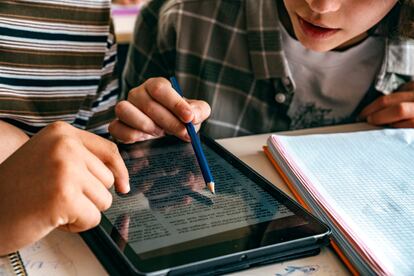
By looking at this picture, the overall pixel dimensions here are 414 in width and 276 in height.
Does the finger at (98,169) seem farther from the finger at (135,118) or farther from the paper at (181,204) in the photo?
the finger at (135,118)

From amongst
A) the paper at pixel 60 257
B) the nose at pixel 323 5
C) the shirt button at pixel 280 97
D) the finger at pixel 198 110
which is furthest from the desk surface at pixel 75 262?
the shirt button at pixel 280 97

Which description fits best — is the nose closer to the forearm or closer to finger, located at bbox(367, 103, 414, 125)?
finger, located at bbox(367, 103, 414, 125)

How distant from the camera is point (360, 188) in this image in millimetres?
670

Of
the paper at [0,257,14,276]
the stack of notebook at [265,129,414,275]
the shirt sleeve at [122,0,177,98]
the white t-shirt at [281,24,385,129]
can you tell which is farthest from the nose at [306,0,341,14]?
the paper at [0,257,14,276]

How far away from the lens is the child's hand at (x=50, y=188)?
50 centimetres

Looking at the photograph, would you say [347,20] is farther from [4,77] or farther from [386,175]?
[4,77]

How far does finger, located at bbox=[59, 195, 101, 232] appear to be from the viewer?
0.50 metres

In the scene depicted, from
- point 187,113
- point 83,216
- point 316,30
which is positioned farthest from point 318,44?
point 83,216

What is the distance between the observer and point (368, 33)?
105 centimetres

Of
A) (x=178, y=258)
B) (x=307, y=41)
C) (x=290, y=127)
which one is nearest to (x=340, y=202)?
A: (x=178, y=258)

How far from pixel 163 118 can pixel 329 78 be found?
17.4 inches

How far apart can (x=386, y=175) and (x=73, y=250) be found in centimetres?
37

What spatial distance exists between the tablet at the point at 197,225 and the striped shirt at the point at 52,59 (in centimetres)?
26

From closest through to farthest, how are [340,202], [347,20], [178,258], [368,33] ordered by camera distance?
[178,258] → [340,202] → [347,20] → [368,33]
